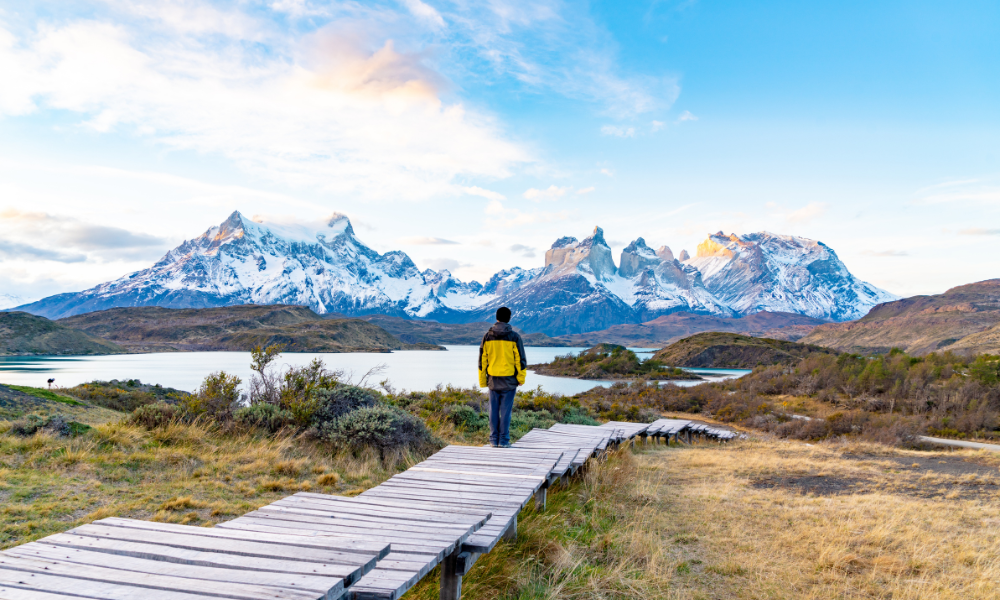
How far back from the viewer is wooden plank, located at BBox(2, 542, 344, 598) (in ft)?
8.46

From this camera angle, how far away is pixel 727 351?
3270 inches

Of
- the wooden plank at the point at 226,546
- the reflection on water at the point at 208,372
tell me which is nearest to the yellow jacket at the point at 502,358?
the wooden plank at the point at 226,546

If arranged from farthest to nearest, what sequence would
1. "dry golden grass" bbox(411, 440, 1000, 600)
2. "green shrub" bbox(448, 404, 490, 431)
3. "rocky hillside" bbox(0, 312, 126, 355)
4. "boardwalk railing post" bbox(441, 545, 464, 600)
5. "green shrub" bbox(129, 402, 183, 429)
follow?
"rocky hillside" bbox(0, 312, 126, 355), "green shrub" bbox(448, 404, 490, 431), "green shrub" bbox(129, 402, 183, 429), "dry golden grass" bbox(411, 440, 1000, 600), "boardwalk railing post" bbox(441, 545, 464, 600)

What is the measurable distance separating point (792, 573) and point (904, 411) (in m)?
29.9

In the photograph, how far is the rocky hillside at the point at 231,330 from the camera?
428ft

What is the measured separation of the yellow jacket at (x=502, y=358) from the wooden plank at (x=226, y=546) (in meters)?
4.95

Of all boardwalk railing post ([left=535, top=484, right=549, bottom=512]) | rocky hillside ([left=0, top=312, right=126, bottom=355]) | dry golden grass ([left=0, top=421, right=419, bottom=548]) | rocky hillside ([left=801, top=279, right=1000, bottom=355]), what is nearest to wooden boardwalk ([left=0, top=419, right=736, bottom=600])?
boardwalk railing post ([left=535, top=484, right=549, bottom=512])

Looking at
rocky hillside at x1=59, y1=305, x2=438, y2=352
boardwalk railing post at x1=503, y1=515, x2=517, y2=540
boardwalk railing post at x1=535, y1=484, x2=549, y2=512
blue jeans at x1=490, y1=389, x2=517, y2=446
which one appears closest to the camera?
boardwalk railing post at x1=503, y1=515, x2=517, y2=540

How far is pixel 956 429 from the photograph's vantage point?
986 inches

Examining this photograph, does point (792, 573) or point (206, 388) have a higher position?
point (206, 388)

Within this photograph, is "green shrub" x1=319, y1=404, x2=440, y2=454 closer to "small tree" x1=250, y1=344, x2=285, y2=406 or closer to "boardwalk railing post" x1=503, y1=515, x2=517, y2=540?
"small tree" x1=250, y1=344, x2=285, y2=406

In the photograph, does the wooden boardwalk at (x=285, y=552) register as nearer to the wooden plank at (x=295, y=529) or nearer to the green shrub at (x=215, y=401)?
the wooden plank at (x=295, y=529)

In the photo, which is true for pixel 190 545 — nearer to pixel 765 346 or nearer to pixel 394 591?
pixel 394 591

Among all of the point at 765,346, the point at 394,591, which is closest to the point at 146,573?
the point at 394,591
